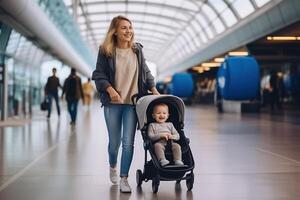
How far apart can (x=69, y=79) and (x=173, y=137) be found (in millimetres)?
13142

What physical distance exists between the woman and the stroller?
0.55 feet

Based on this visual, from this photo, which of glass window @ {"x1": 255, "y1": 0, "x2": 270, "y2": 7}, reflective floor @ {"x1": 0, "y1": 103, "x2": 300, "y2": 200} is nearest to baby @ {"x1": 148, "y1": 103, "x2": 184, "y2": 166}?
reflective floor @ {"x1": 0, "y1": 103, "x2": 300, "y2": 200}

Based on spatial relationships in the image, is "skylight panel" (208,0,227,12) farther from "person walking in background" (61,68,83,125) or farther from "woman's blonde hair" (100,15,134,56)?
"woman's blonde hair" (100,15,134,56)

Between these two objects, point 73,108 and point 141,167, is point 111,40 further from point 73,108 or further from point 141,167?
point 73,108

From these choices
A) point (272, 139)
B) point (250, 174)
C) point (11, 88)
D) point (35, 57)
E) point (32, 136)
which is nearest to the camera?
point (250, 174)

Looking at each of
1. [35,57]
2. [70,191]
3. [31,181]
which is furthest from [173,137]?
[35,57]

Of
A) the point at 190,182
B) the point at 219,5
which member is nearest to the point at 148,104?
the point at 190,182

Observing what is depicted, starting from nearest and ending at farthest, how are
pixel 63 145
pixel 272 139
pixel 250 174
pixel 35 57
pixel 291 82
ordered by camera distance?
pixel 250 174 → pixel 63 145 → pixel 272 139 → pixel 35 57 → pixel 291 82

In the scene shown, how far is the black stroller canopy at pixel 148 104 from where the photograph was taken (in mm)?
5691

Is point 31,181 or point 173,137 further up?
point 173,137

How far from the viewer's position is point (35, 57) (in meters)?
31.9

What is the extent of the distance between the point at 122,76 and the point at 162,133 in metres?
0.77

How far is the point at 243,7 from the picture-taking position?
36312 millimetres

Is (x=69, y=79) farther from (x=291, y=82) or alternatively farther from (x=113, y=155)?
(x=291, y=82)
